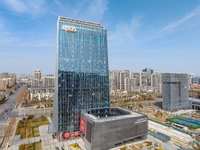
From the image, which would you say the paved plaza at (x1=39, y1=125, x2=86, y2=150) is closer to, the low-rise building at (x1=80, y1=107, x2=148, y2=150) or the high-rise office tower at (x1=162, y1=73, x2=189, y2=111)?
the low-rise building at (x1=80, y1=107, x2=148, y2=150)

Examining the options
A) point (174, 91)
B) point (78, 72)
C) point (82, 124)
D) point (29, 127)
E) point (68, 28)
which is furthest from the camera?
point (174, 91)

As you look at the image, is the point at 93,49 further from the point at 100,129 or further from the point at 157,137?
the point at 157,137

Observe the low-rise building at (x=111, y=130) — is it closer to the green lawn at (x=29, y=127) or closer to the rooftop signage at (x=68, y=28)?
the green lawn at (x=29, y=127)

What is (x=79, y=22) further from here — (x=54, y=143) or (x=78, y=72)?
(x=54, y=143)

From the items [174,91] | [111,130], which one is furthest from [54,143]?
[174,91]

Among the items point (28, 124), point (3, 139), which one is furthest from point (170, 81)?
point (3, 139)

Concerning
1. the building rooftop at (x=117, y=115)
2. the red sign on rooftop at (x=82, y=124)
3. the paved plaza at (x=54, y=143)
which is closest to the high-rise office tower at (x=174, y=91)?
the building rooftop at (x=117, y=115)
